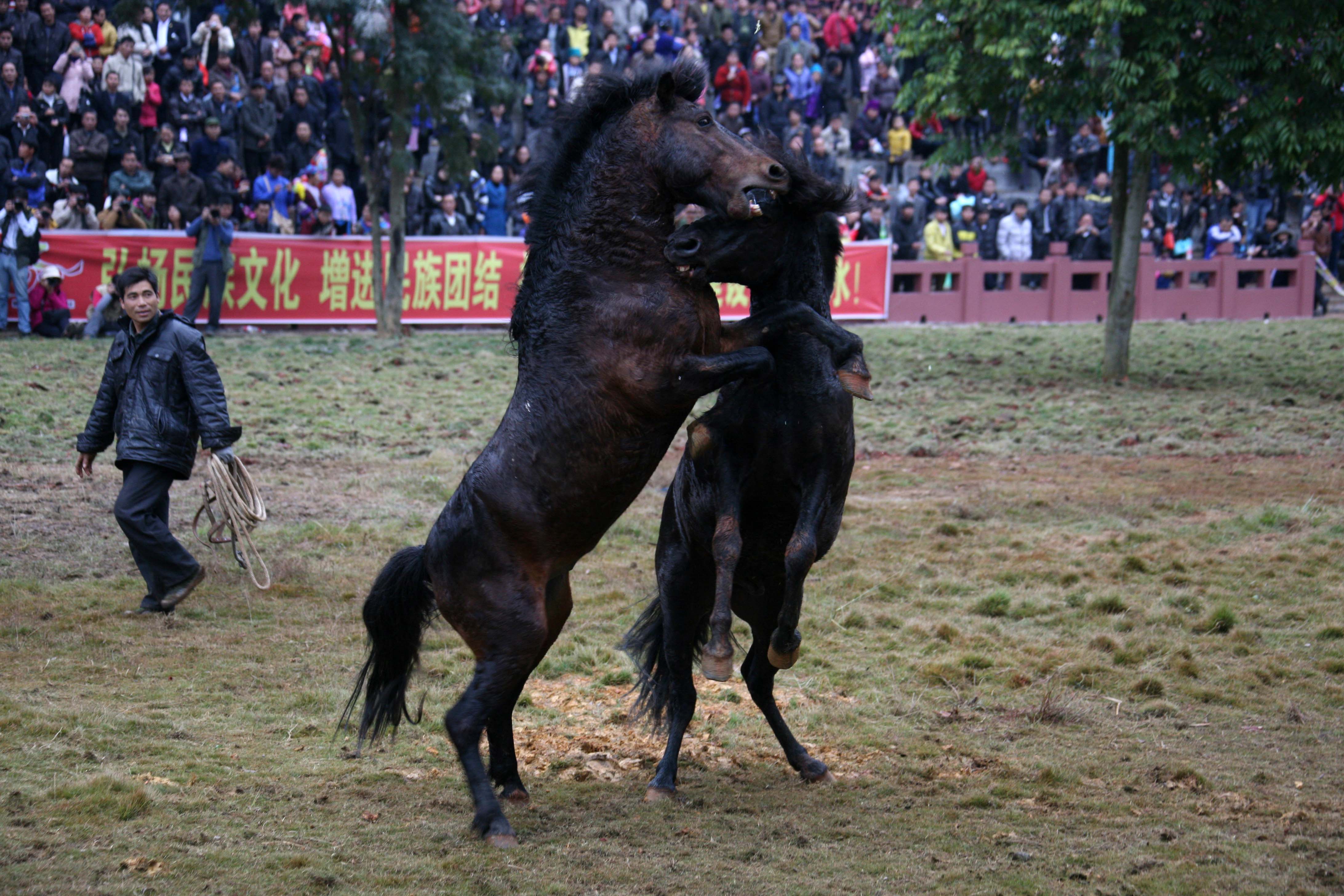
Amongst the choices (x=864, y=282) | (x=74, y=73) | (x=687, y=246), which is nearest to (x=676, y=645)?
(x=687, y=246)

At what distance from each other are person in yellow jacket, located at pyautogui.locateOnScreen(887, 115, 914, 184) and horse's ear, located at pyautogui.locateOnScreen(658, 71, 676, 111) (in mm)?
19299

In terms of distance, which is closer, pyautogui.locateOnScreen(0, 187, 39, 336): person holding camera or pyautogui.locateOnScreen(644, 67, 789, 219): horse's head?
pyautogui.locateOnScreen(644, 67, 789, 219): horse's head

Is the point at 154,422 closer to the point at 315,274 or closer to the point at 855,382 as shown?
the point at 855,382

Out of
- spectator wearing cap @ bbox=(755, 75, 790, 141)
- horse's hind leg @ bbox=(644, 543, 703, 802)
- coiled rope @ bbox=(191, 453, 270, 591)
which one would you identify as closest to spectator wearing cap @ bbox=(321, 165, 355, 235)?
spectator wearing cap @ bbox=(755, 75, 790, 141)

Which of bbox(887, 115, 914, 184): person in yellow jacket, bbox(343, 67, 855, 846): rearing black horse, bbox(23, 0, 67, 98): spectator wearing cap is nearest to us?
bbox(343, 67, 855, 846): rearing black horse

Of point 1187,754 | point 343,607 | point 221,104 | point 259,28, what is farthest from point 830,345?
point 259,28

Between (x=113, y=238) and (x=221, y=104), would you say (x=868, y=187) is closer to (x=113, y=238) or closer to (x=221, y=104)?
(x=221, y=104)

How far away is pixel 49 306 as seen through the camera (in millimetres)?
14828

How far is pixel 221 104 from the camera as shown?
17.0 m

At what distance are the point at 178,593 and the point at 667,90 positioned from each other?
4269mm

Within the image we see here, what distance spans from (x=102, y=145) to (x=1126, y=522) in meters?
13.0

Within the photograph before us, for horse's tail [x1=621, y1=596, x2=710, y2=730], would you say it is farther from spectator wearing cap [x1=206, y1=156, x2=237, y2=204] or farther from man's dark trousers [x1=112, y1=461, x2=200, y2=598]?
spectator wearing cap [x1=206, y1=156, x2=237, y2=204]

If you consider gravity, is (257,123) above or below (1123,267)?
above

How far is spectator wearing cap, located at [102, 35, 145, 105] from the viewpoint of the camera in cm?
1612
